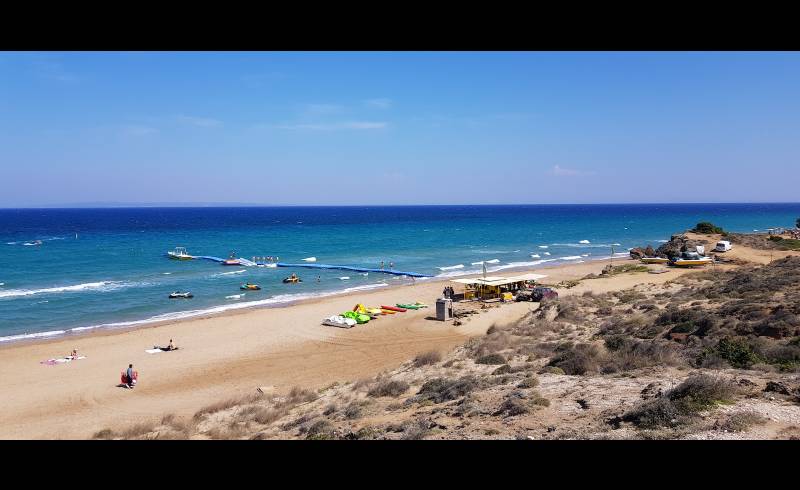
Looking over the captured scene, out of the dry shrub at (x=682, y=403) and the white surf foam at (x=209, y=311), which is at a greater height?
the dry shrub at (x=682, y=403)

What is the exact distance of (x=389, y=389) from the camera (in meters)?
11.7

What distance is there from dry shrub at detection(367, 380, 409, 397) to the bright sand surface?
13.9ft

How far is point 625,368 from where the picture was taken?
395 inches

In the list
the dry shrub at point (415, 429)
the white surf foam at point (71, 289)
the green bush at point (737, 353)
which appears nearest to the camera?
the dry shrub at point (415, 429)

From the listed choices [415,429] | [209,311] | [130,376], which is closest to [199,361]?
[130,376]

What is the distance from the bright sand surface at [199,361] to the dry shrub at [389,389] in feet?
13.9

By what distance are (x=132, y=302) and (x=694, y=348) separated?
32.2m

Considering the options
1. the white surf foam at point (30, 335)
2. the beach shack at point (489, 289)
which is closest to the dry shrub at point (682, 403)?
the beach shack at point (489, 289)

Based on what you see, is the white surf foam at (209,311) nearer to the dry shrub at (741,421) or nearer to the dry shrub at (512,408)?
the dry shrub at (512,408)

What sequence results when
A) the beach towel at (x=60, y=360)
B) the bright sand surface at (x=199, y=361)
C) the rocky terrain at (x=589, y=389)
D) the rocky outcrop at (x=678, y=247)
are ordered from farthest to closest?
1. the rocky outcrop at (x=678, y=247)
2. the beach towel at (x=60, y=360)
3. the bright sand surface at (x=199, y=361)
4. the rocky terrain at (x=589, y=389)

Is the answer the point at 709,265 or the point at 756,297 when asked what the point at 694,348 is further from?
the point at 709,265

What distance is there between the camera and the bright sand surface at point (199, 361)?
15.3 m

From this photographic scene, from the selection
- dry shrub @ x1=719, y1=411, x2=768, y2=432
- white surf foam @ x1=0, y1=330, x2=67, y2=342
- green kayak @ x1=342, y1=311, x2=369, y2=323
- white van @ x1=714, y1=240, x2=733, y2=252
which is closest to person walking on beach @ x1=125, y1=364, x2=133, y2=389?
green kayak @ x1=342, y1=311, x2=369, y2=323
